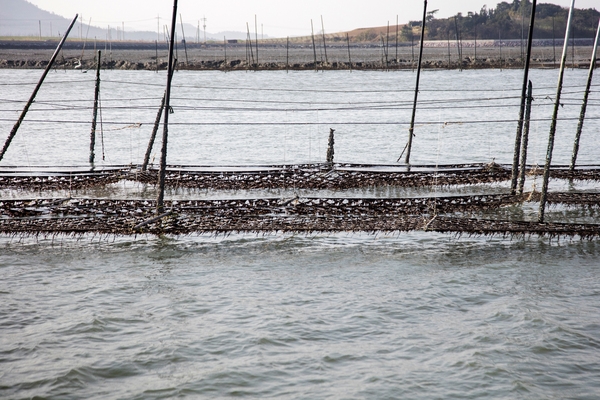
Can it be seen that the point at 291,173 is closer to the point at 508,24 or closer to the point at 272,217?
the point at 272,217

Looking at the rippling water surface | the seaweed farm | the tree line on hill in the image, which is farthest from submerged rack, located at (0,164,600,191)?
the tree line on hill

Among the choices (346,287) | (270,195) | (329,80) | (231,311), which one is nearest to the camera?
(231,311)

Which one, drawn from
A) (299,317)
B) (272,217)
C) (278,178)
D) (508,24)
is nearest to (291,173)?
(278,178)

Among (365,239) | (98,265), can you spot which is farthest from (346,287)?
(98,265)

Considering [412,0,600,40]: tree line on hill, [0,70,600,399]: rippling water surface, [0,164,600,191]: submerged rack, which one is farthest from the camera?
[412,0,600,40]: tree line on hill

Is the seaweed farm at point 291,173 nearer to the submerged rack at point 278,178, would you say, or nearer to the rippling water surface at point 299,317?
the submerged rack at point 278,178

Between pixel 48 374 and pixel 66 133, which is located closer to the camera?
A: pixel 48 374

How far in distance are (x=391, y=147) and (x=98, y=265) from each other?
19153 mm

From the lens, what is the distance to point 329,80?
6812 centimetres

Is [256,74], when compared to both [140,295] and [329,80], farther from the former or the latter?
[140,295]

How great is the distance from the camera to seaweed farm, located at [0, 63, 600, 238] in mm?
12430

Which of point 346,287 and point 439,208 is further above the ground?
point 439,208

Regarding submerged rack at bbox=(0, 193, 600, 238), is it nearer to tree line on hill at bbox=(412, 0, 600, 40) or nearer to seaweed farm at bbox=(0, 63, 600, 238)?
seaweed farm at bbox=(0, 63, 600, 238)

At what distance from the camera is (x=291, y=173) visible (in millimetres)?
17750
